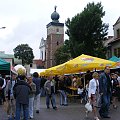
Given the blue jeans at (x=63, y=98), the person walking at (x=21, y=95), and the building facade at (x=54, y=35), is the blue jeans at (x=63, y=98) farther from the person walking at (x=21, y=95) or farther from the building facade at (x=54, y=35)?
the building facade at (x=54, y=35)

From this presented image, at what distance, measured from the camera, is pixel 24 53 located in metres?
108

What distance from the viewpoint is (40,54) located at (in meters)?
166

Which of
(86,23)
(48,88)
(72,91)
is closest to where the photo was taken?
(48,88)

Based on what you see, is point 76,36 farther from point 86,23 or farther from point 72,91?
point 72,91

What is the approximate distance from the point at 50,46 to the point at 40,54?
3994 centimetres

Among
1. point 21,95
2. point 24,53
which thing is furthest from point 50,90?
point 24,53

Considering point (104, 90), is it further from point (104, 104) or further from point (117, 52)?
point (117, 52)

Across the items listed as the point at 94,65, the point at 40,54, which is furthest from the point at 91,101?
the point at 40,54

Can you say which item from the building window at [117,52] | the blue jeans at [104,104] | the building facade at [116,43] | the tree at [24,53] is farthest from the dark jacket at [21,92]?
the tree at [24,53]

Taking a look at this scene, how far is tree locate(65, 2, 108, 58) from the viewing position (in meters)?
46.8

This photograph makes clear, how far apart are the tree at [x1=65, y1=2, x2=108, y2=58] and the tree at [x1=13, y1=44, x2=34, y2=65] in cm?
6004

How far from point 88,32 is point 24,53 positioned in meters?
62.6

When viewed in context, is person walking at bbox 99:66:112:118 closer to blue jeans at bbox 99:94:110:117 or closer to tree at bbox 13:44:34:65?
blue jeans at bbox 99:94:110:117

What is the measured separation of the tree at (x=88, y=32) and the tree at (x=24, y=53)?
60.0 meters
